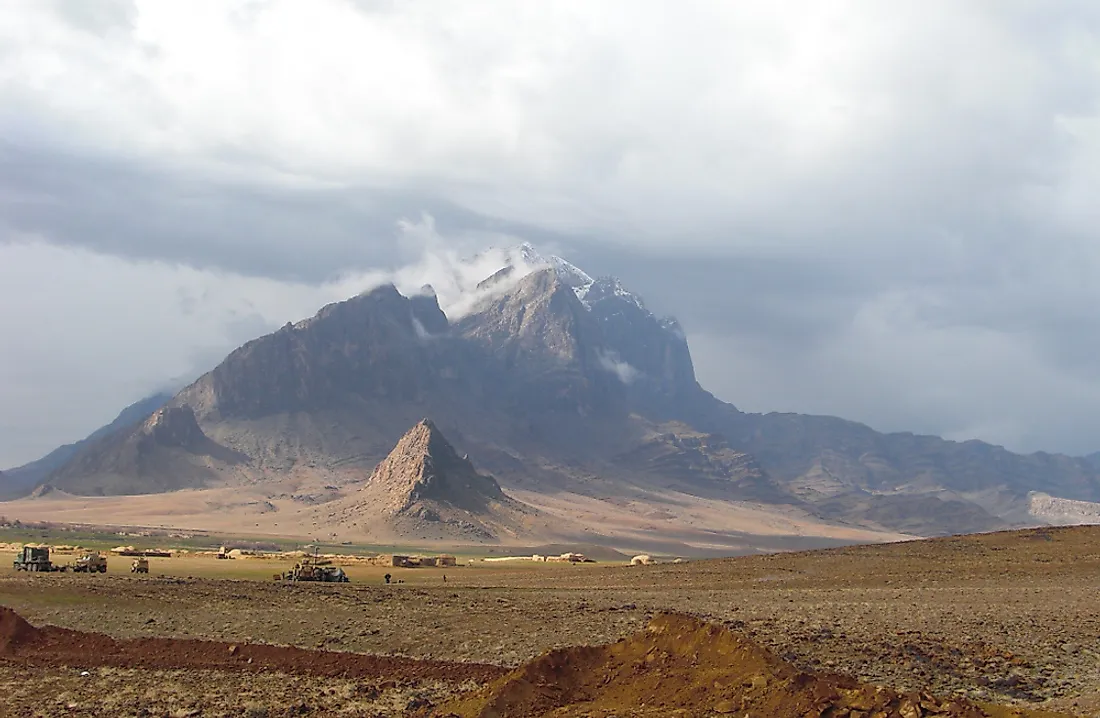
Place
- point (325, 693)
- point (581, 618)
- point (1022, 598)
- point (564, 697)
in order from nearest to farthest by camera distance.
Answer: point (564, 697), point (325, 693), point (581, 618), point (1022, 598)

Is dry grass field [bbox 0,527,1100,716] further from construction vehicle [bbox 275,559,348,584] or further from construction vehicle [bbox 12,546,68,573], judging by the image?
construction vehicle [bbox 275,559,348,584]

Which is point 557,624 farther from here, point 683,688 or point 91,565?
point 91,565

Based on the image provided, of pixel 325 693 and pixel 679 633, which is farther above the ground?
pixel 679 633

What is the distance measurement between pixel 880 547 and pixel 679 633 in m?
64.4

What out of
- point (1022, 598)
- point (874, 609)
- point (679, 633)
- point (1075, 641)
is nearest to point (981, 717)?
point (679, 633)

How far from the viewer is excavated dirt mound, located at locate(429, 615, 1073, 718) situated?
20.1 meters

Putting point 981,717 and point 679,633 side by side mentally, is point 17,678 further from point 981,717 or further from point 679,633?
point 981,717

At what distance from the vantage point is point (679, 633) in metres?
26.2

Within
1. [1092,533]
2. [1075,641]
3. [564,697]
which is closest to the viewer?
[564,697]

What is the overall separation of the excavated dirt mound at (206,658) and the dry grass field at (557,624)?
15.8 inches

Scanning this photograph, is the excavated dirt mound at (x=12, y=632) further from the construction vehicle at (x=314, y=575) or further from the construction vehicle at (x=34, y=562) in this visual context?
the construction vehicle at (x=314, y=575)

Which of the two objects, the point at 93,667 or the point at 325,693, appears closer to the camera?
the point at 325,693

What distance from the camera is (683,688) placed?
23250 mm

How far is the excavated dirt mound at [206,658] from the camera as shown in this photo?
3272cm
